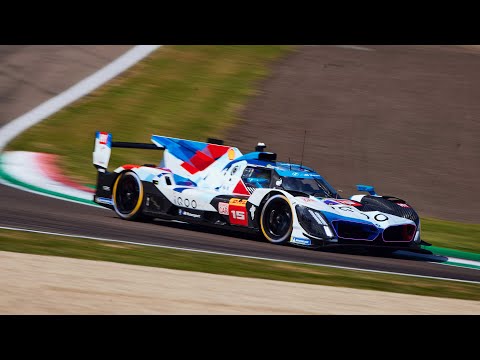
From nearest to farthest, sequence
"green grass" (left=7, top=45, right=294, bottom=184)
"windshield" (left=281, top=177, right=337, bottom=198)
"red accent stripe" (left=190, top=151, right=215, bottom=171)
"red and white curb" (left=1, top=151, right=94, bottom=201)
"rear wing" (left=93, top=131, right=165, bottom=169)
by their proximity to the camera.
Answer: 1. "windshield" (left=281, top=177, right=337, bottom=198)
2. "red accent stripe" (left=190, top=151, right=215, bottom=171)
3. "rear wing" (left=93, top=131, right=165, bottom=169)
4. "red and white curb" (left=1, top=151, right=94, bottom=201)
5. "green grass" (left=7, top=45, right=294, bottom=184)

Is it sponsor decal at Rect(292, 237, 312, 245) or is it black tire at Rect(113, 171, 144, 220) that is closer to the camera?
sponsor decal at Rect(292, 237, 312, 245)

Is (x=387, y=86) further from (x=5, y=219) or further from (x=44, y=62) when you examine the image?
(x=5, y=219)

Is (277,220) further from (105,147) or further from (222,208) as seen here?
(105,147)

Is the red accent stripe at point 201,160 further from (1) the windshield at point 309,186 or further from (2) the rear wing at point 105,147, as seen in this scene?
(1) the windshield at point 309,186

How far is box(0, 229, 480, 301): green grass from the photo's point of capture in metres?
9.45

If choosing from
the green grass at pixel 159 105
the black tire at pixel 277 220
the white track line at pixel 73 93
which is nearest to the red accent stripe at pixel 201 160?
the black tire at pixel 277 220

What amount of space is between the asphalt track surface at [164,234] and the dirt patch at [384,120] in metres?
4.20

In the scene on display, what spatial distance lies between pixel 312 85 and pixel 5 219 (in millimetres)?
12873

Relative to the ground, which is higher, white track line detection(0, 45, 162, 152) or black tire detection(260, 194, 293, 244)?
white track line detection(0, 45, 162, 152)

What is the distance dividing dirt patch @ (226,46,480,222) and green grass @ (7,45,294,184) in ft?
2.88

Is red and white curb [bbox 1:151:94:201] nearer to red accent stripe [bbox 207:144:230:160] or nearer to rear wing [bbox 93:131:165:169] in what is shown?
rear wing [bbox 93:131:165:169]

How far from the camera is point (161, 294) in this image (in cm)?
773

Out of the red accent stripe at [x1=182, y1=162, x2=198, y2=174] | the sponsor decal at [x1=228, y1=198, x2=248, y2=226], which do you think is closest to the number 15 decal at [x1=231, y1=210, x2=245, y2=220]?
the sponsor decal at [x1=228, y1=198, x2=248, y2=226]

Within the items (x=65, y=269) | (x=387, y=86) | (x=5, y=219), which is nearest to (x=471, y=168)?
(x=387, y=86)
